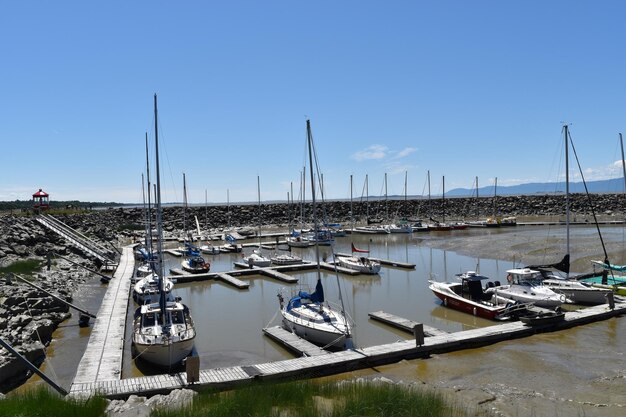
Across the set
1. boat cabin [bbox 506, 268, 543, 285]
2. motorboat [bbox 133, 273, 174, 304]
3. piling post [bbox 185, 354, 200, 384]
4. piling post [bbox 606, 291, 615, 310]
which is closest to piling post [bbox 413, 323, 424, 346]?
piling post [bbox 185, 354, 200, 384]

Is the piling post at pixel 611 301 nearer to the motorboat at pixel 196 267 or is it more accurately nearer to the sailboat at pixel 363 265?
the sailboat at pixel 363 265

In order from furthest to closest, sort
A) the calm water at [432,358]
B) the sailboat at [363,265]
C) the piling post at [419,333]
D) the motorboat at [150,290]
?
1. the sailboat at [363,265]
2. the motorboat at [150,290]
3. the piling post at [419,333]
4. the calm water at [432,358]

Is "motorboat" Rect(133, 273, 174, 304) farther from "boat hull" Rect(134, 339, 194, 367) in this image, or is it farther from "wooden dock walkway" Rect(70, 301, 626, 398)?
"wooden dock walkway" Rect(70, 301, 626, 398)

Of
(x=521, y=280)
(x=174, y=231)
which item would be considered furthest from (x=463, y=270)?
(x=174, y=231)

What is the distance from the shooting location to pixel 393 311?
24297mm

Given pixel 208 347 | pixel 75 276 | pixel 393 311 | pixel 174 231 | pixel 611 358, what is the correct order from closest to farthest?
pixel 611 358 → pixel 208 347 → pixel 393 311 → pixel 75 276 → pixel 174 231

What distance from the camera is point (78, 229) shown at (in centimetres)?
5588

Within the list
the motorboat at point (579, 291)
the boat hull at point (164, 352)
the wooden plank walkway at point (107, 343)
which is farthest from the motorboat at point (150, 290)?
the motorboat at point (579, 291)

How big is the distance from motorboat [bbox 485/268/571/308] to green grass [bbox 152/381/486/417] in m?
13.9

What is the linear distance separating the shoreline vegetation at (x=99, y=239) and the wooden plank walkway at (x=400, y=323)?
249 inches

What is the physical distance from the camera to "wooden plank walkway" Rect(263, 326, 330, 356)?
17.1 m

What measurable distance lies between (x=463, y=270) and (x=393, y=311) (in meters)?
14.4

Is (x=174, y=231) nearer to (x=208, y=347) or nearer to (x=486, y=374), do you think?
(x=208, y=347)

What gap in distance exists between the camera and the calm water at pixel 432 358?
13.4 m
